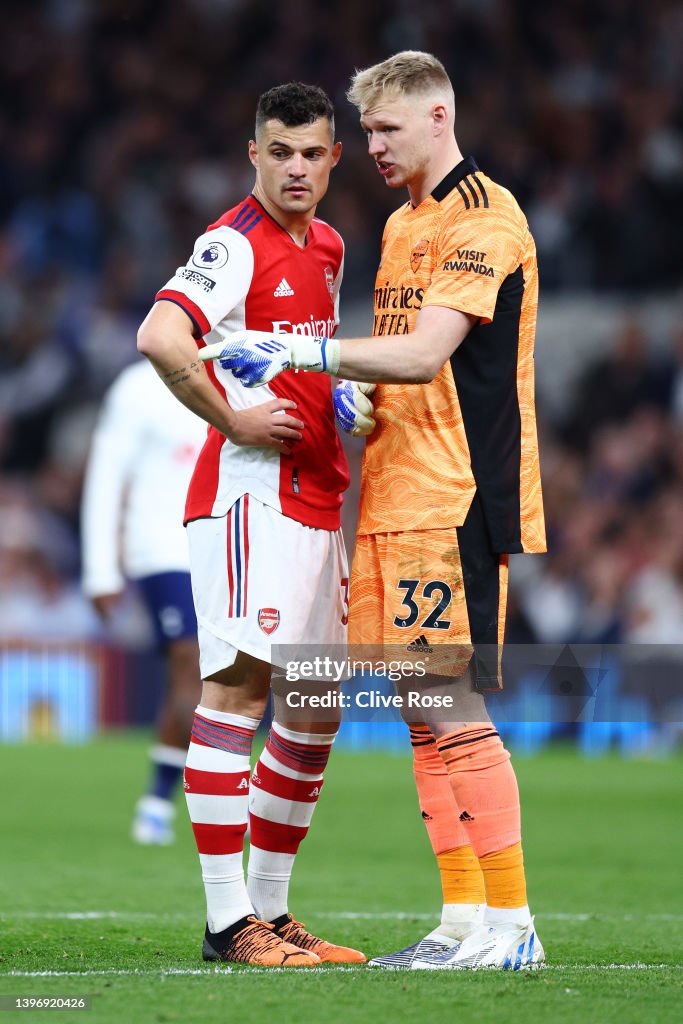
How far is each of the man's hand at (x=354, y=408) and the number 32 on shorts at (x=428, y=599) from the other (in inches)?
19.0

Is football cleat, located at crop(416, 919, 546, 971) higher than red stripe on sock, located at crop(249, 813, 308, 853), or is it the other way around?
red stripe on sock, located at crop(249, 813, 308, 853)

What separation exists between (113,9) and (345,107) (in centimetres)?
373

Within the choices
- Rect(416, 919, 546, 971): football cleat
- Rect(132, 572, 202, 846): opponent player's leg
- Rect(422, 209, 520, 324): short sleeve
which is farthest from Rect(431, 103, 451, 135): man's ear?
Rect(132, 572, 202, 846): opponent player's leg

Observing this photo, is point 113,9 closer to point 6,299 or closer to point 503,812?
point 6,299

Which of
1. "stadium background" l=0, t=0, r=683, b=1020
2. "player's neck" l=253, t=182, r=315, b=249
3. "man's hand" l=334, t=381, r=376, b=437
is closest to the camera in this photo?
"man's hand" l=334, t=381, r=376, b=437

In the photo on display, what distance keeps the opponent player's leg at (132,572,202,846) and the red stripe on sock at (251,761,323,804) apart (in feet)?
10.3

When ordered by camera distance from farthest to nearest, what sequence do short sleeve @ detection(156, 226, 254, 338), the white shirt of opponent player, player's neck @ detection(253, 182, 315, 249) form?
the white shirt of opponent player, player's neck @ detection(253, 182, 315, 249), short sleeve @ detection(156, 226, 254, 338)

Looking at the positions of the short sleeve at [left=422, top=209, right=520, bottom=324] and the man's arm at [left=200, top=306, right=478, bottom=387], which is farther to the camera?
the short sleeve at [left=422, top=209, right=520, bottom=324]

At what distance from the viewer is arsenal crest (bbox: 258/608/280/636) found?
4363 millimetres

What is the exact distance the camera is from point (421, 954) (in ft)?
14.1

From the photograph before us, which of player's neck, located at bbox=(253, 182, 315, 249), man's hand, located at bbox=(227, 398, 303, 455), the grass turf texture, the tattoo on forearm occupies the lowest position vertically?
the grass turf texture

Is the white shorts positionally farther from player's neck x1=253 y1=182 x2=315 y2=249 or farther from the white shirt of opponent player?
the white shirt of opponent player

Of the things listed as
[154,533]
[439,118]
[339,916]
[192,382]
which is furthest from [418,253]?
[154,533]

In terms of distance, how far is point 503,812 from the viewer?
13.5ft
